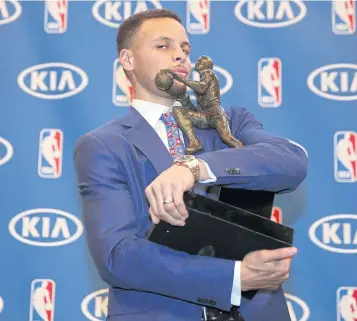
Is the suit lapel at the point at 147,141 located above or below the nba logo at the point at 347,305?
above

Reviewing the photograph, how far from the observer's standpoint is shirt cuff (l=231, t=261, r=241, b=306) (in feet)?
5.42

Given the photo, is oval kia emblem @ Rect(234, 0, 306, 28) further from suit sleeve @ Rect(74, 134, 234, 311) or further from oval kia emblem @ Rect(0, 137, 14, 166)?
suit sleeve @ Rect(74, 134, 234, 311)

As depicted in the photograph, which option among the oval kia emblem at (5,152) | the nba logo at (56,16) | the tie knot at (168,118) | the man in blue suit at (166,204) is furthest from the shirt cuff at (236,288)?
the nba logo at (56,16)

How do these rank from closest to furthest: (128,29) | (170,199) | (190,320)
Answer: (170,199) → (190,320) → (128,29)

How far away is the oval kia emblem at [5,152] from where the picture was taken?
3.01 metres

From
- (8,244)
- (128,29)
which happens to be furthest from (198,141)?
(8,244)

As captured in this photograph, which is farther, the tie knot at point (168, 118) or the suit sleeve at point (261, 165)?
the tie knot at point (168, 118)

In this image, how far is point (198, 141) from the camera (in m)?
1.93

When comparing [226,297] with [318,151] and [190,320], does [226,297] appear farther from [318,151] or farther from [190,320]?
[318,151]

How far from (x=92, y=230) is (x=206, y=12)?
164 centimetres

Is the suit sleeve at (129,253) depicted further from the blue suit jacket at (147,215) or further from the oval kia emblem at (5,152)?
the oval kia emblem at (5,152)

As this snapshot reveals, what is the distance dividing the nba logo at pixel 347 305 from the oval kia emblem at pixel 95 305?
3.23 ft

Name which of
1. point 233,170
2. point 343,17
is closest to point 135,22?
point 233,170

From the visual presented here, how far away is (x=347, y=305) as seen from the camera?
2836mm
